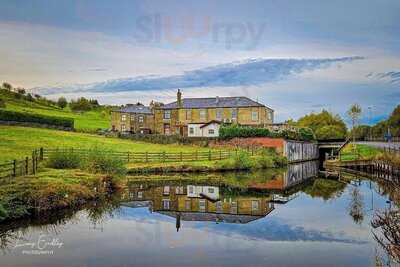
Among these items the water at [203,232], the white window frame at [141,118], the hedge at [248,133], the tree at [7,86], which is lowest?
the water at [203,232]

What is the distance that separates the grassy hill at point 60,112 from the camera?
277 ft

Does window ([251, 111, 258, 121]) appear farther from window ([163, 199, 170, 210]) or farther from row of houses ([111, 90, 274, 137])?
window ([163, 199, 170, 210])

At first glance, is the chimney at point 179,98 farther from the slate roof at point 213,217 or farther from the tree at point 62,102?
the slate roof at point 213,217

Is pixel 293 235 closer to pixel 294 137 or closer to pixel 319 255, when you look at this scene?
pixel 319 255

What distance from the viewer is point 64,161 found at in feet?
102

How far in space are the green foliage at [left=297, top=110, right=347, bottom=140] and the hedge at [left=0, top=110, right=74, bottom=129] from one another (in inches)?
2334

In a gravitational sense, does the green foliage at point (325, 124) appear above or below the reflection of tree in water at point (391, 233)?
above

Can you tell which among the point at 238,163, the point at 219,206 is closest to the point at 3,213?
the point at 219,206

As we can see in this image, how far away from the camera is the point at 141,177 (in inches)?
1534

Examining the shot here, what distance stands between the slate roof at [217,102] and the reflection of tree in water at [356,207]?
4536 cm

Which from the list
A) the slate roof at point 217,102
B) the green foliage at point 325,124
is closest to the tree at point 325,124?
the green foliage at point 325,124

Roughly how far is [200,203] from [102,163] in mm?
8164

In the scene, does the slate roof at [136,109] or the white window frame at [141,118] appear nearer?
the slate roof at [136,109]

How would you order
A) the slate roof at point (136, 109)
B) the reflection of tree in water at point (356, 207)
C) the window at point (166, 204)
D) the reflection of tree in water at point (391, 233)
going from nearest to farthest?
1. the reflection of tree in water at point (391, 233)
2. the reflection of tree in water at point (356, 207)
3. the window at point (166, 204)
4. the slate roof at point (136, 109)
